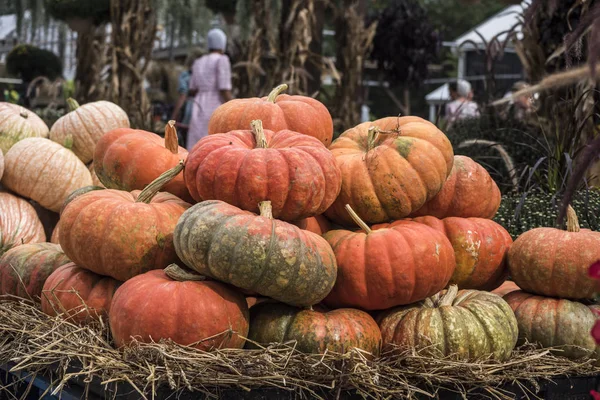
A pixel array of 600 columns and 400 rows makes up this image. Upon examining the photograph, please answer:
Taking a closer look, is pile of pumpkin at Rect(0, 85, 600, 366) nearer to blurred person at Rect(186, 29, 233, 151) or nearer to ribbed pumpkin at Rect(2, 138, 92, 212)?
ribbed pumpkin at Rect(2, 138, 92, 212)

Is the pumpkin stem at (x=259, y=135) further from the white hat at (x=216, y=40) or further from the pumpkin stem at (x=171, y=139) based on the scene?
the white hat at (x=216, y=40)

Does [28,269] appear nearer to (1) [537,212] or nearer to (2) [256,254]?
(2) [256,254]

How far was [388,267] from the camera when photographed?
2232 mm

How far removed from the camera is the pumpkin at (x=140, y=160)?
2.70 meters

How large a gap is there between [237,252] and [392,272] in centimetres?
50

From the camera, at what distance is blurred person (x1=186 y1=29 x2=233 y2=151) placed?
22.8 ft

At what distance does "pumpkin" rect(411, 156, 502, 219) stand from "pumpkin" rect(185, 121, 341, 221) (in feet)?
1.54

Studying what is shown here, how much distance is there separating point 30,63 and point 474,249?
40.6 feet

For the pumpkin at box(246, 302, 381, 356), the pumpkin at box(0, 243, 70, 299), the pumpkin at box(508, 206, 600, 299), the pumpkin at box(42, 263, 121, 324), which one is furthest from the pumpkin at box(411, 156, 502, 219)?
the pumpkin at box(0, 243, 70, 299)

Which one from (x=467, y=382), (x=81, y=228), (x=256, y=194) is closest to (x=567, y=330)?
(x=467, y=382)

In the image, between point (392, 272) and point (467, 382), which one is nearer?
point (467, 382)

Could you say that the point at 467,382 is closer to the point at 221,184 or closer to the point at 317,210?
the point at 317,210

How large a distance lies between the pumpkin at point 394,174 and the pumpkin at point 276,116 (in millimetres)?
299

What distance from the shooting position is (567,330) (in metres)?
2.33
